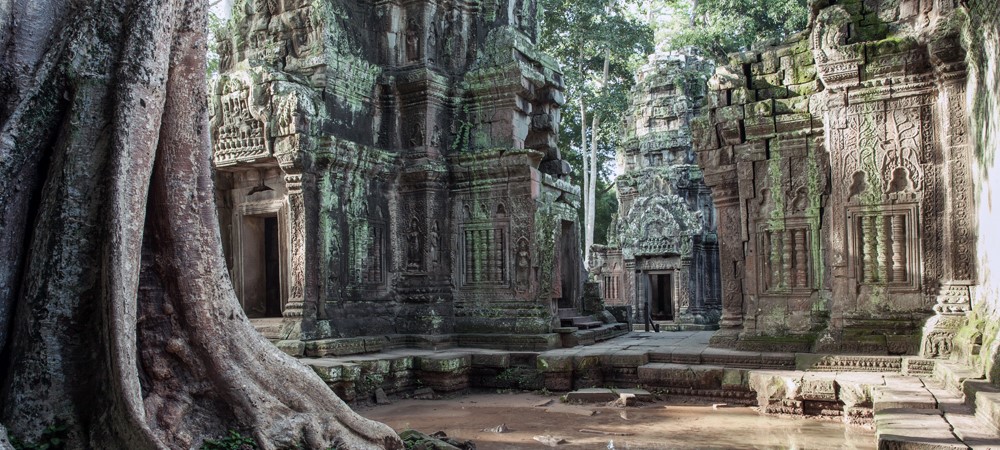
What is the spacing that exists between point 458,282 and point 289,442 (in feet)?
20.2

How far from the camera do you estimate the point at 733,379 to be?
7.50 meters

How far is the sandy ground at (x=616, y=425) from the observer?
19.0 ft

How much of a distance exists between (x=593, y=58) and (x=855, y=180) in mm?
17191

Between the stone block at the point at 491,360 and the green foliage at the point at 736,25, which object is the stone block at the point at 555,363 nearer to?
the stone block at the point at 491,360

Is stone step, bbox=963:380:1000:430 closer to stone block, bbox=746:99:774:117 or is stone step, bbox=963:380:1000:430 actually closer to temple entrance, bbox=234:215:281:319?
stone block, bbox=746:99:774:117

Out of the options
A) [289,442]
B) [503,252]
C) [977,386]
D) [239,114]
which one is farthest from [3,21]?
[503,252]

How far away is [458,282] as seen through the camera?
10109 millimetres

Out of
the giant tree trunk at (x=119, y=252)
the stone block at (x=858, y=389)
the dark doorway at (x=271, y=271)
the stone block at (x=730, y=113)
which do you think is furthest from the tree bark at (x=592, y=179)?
the giant tree trunk at (x=119, y=252)

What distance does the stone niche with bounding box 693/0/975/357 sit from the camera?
7.07 metres

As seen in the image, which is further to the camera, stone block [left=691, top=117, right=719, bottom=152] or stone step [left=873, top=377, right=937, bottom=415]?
stone block [left=691, top=117, right=719, bottom=152]

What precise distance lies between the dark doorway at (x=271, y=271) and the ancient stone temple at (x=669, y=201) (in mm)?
10489

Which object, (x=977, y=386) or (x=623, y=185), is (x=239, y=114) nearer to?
(x=977, y=386)

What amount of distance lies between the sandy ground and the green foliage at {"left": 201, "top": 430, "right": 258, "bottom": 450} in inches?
86.9

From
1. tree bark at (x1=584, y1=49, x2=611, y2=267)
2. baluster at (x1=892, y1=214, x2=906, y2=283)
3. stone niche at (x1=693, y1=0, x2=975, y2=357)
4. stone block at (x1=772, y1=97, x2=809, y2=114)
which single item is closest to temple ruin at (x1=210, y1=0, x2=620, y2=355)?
stone niche at (x1=693, y1=0, x2=975, y2=357)
